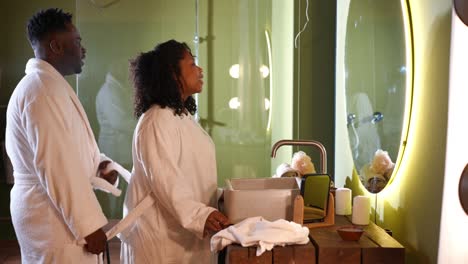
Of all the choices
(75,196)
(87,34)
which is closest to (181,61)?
(75,196)

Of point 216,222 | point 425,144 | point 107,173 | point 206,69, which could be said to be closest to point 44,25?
point 107,173

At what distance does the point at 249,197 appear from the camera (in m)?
1.68

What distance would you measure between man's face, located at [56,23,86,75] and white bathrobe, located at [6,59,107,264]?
0.09 m

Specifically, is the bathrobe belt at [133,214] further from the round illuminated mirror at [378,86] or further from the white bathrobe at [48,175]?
the round illuminated mirror at [378,86]

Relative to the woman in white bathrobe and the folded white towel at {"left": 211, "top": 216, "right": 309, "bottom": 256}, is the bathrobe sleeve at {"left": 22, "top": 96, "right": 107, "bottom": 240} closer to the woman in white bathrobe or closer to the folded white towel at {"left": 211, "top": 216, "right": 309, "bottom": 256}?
the woman in white bathrobe

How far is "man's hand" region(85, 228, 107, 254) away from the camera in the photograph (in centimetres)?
183

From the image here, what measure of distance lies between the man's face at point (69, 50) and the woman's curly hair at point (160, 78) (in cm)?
30

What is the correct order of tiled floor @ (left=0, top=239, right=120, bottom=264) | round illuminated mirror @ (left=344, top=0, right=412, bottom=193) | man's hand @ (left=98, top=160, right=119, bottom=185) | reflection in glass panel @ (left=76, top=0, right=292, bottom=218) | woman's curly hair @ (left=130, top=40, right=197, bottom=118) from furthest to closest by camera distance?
tiled floor @ (left=0, top=239, right=120, bottom=264), reflection in glass panel @ (left=76, top=0, right=292, bottom=218), man's hand @ (left=98, top=160, right=119, bottom=185), woman's curly hair @ (left=130, top=40, right=197, bottom=118), round illuminated mirror @ (left=344, top=0, right=412, bottom=193)

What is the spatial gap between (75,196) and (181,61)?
567 mm

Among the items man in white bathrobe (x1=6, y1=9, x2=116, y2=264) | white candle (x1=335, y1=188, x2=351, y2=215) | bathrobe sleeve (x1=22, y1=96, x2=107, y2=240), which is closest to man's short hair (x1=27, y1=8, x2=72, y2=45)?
man in white bathrobe (x1=6, y1=9, x2=116, y2=264)

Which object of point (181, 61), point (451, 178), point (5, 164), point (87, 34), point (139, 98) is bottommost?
point (5, 164)

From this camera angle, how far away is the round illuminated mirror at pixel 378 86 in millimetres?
1581

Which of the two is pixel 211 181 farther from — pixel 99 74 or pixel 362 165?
pixel 99 74

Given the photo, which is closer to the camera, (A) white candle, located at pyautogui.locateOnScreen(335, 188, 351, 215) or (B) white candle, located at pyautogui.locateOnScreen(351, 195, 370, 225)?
(B) white candle, located at pyautogui.locateOnScreen(351, 195, 370, 225)
